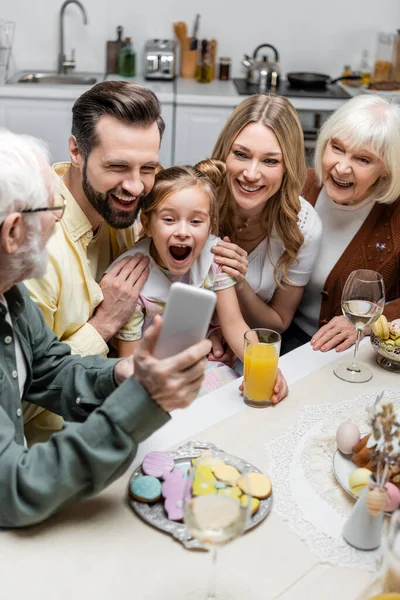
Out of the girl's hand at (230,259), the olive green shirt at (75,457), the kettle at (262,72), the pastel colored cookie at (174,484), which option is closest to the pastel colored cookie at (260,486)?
the pastel colored cookie at (174,484)

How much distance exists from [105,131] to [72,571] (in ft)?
3.98

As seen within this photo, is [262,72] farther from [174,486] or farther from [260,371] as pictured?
[174,486]

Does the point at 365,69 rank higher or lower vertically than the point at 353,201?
higher

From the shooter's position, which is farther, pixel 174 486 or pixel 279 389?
pixel 279 389

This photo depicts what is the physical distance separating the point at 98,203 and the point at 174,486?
967mm

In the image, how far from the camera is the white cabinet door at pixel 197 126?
14.4ft

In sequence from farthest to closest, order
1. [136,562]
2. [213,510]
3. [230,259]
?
1. [230,259]
2. [136,562]
3. [213,510]

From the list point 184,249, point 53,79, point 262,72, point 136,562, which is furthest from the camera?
point 53,79

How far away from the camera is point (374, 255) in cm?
250

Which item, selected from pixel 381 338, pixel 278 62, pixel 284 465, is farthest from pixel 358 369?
pixel 278 62

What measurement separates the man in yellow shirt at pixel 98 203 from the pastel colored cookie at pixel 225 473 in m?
0.87

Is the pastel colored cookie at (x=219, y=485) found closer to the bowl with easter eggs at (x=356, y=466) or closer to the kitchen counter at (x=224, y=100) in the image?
the bowl with easter eggs at (x=356, y=466)

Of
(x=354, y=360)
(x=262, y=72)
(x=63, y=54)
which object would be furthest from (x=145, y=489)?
(x=63, y=54)

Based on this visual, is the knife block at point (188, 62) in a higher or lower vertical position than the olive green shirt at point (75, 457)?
higher
